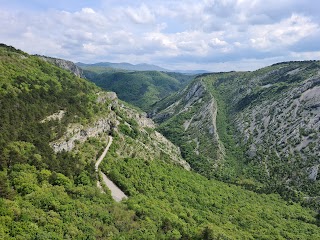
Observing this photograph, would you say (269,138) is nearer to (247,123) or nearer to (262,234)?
(247,123)

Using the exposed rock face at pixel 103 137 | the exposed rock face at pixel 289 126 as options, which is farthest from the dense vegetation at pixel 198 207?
the exposed rock face at pixel 289 126

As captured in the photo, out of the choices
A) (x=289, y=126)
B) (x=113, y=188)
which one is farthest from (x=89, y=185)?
(x=289, y=126)

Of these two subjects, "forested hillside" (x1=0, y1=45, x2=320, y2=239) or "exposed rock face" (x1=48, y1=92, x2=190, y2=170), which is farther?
"exposed rock face" (x1=48, y1=92, x2=190, y2=170)

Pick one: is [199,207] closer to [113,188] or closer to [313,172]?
[113,188]

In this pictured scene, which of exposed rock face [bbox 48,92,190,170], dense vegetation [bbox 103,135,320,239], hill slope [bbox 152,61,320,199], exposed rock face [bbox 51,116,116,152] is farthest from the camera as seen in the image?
hill slope [bbox 152,61,320,199]

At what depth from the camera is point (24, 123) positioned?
6419cm

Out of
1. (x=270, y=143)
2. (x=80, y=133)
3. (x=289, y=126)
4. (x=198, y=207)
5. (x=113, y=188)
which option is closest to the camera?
(x=113, y=188)

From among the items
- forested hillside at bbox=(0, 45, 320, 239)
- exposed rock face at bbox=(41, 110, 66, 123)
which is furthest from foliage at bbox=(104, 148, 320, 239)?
exposed rock face at bbox=(41, 110, 66, 123)

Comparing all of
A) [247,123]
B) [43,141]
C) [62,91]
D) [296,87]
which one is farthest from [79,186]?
[296,87]

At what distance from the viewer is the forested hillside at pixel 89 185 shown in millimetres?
47719

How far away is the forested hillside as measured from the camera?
157 ft

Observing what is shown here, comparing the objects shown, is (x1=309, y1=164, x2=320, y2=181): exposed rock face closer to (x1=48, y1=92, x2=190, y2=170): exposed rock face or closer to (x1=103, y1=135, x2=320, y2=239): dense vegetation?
(x1=103, y1=135, x2=320, y2=239): dense vegetation

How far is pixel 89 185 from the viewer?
62156 mm

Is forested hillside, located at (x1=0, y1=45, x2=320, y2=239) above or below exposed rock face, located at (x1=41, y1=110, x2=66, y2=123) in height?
below
